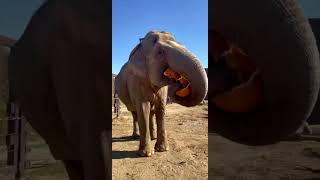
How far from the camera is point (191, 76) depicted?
2.21 metres

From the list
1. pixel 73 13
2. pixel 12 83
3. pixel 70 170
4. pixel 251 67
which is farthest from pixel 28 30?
pixel 251 67

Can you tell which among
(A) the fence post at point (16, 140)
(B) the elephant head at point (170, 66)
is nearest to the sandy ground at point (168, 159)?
(B) the elephant head at point (170, 66)

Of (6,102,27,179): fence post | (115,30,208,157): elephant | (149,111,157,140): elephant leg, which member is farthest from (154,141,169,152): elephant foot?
(6,102,27,179): fence post

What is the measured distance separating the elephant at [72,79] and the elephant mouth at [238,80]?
1.39ft

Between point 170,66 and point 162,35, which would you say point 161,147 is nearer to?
point 162,35

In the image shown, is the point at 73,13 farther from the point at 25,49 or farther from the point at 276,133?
the point at 276,133

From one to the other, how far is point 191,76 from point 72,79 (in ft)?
2.87

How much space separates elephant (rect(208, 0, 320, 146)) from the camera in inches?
38.4

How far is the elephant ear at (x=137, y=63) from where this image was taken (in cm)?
415

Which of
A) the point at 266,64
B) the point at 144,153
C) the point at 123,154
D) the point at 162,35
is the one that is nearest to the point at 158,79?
the point at 162,35

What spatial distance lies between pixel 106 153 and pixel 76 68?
36 centimetres

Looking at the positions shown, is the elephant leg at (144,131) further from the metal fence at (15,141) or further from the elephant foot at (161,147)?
the metal fence at (15,141)

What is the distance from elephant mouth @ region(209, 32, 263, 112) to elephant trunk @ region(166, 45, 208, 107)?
0.77 metres

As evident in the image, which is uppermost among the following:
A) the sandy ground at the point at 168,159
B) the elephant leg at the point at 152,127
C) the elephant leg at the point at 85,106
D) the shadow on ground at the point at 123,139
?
the elephant leg at the point at 85,106
